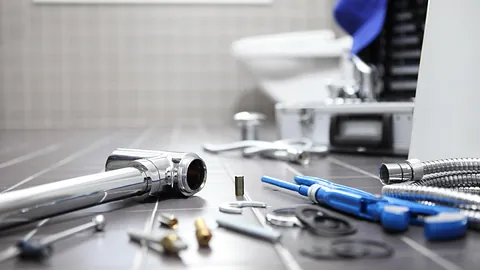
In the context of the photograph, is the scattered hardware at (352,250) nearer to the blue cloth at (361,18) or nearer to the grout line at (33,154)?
the grout line at (33,154)

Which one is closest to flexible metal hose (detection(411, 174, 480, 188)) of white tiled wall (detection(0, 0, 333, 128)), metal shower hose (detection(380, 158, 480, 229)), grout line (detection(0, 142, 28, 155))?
metal shower hose (detection(380, 158, 480, 229))

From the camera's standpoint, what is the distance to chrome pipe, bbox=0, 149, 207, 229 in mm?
589

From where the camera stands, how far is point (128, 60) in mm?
3014

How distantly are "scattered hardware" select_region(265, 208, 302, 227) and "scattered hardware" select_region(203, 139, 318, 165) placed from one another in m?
0.54

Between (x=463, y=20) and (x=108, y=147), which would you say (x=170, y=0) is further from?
(x=463, y=20)

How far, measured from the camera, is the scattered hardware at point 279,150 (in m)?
1.22

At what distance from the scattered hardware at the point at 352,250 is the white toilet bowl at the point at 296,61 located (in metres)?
2.02

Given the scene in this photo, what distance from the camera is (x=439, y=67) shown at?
35.7 inches

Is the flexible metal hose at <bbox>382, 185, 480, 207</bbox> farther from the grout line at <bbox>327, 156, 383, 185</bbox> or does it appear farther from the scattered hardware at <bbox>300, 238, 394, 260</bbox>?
the grout line at <bbox>327, 156, 383, 185</bbox>

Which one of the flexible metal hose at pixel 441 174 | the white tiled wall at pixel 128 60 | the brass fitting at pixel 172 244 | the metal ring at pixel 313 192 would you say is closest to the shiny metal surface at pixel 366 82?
the flexible metal hose at pixel 441 174

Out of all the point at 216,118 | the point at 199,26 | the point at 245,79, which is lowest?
the point at 216,118

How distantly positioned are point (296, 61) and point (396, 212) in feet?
Answer: 6.60

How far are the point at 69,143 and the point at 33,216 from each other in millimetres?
1339

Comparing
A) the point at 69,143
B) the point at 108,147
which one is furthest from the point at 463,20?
the point at 69,143
